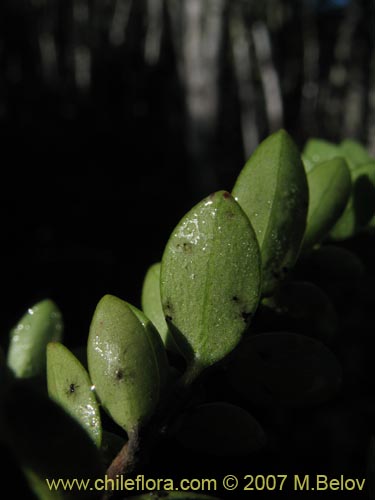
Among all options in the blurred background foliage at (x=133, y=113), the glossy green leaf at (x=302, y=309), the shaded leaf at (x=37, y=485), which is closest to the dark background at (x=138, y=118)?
the blurred background foliage at (x=133, y=113)

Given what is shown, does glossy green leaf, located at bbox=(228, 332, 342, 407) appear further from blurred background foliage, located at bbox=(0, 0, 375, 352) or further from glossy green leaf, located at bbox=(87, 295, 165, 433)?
blurred background foliage, located at bbox=(0, 0, 375, 352)

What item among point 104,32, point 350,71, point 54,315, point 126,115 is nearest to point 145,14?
point 104,32

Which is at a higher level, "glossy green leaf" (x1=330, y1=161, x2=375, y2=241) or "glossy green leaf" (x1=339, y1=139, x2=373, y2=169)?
"glossy green leaf" (x1=339, y1=139, x2=373, y2=169)

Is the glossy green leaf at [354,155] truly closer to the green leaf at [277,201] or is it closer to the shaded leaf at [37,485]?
the green leaf at [277,201]

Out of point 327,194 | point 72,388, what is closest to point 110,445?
point 72,388

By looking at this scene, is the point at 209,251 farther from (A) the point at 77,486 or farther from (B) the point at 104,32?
(B) the point at 104,32

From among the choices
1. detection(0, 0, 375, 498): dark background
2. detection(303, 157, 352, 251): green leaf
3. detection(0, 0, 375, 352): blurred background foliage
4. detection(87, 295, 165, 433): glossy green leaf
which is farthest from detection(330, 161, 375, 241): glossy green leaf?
detection(0, 0, 375, 352): blurred background foliage

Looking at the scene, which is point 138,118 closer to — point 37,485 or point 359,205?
point 359,205
